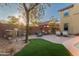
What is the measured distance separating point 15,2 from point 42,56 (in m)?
0.52

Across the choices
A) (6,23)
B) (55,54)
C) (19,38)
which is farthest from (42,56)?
(6,23)

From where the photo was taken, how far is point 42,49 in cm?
185

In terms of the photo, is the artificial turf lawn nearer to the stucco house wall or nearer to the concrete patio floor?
the concrete patio floor

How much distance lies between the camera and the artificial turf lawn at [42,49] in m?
1.84

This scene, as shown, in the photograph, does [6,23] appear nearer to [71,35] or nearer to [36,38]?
[36,38]

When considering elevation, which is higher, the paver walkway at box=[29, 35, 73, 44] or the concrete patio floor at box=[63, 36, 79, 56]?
the paver walkway at box=[29, 35, 73, 44]

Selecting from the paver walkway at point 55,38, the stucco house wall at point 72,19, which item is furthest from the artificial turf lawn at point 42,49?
the stucco house wall at point 72,19

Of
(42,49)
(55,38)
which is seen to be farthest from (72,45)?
(42,49)

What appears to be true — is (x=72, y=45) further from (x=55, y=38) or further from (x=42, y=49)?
(x=42, y=49)

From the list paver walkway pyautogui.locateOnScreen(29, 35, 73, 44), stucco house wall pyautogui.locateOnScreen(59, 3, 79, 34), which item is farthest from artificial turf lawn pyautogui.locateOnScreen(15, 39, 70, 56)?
stucco house wall pyautogui.locateOnScreen(59, 3, 79, 34)

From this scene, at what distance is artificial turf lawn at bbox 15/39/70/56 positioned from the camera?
72.6 inches

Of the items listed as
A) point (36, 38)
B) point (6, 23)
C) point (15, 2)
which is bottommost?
point (36, 38)

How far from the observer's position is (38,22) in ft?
6.15

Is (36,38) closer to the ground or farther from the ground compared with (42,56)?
farther from the ground
